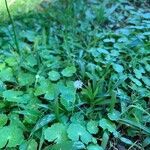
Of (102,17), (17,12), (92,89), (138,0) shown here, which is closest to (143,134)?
(92,89)

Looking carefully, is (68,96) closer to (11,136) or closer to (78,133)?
(78,133)

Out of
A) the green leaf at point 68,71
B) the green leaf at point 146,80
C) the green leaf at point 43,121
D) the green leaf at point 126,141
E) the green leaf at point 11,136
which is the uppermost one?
the green leaf at point 68,71

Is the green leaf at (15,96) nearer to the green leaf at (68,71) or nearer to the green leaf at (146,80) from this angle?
the green leaf at (68,71)

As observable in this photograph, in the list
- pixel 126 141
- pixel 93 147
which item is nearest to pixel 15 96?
pixel 93 147

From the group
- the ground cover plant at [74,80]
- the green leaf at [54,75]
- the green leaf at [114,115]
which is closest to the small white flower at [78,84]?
the ground cover plant at [74,80]

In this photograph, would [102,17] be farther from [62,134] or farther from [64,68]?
[62,134]

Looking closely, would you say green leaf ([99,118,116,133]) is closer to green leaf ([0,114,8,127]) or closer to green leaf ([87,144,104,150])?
green leaf ([87,144,104,150])

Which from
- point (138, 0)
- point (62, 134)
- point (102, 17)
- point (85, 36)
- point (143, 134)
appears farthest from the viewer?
point (138, 0)

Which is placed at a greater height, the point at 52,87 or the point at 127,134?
the point at 52,87
